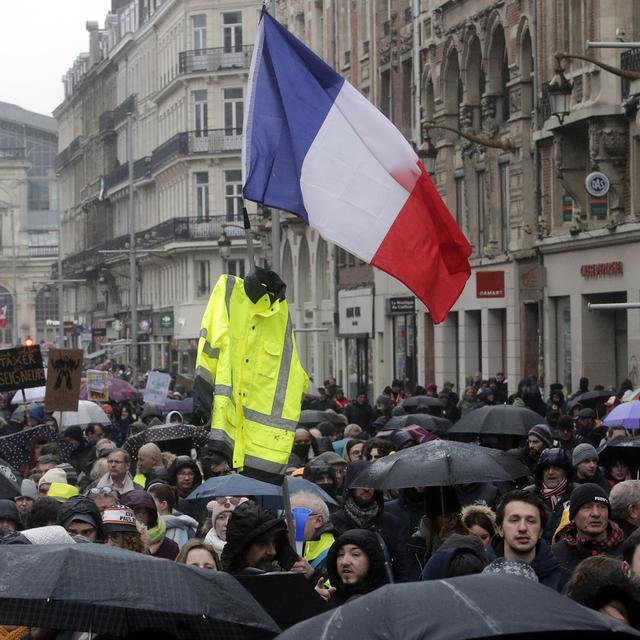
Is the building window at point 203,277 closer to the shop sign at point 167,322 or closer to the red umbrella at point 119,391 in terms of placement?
the shop sign at point 167,322

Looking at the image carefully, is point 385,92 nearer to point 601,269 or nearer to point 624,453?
point 601,269

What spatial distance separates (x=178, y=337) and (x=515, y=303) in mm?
38961

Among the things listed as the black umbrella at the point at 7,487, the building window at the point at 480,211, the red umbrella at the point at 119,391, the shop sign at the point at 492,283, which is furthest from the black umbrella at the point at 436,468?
the building window at the point at 480,211

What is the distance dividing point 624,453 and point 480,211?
27.7 metres

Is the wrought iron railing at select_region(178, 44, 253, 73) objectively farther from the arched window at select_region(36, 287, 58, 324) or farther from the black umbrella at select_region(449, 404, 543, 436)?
the arched window at select_region(36, 287, 58, 324)

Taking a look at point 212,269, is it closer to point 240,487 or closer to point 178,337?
point 178,337

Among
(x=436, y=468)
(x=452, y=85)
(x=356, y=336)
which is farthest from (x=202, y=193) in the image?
(x=436, y=468)

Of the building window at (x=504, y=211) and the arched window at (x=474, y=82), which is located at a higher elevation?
the arched window at (x=474, y=82)

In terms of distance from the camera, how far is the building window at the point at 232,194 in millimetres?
74875

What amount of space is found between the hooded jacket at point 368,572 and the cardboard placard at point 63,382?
14597mm

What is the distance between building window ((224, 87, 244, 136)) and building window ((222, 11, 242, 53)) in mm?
1542

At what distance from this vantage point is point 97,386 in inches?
1292

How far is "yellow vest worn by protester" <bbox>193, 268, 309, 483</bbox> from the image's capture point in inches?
436

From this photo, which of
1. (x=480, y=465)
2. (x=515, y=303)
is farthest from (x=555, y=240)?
(x=480, y=465)
